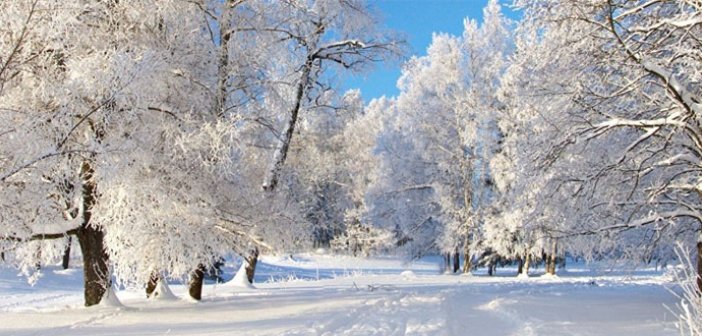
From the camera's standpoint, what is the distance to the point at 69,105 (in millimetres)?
7449

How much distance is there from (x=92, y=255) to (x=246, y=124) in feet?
10.8

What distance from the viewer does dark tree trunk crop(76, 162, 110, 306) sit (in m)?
9.87

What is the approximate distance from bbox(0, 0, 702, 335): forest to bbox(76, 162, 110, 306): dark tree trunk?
30 mm

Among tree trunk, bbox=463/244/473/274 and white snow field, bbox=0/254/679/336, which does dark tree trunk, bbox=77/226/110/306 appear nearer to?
white snow field, bbox=0/254/679/336

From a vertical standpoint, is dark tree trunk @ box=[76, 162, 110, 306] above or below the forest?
below

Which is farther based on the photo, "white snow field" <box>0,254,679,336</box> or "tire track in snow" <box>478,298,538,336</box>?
"tire track in snow" <box>478,298,538,336</box>

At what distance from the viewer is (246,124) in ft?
35.7

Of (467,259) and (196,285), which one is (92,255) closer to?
(196,285)

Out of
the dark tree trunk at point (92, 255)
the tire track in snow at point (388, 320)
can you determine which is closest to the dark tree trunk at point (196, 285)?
the dark tree trunk at point (92, 255)

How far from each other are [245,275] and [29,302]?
21.4 feet

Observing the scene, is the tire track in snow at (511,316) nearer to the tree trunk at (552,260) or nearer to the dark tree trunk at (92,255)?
the dark tree trunk at (92,255)

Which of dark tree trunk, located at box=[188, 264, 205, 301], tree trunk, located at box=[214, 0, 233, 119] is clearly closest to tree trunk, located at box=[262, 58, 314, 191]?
tree trunk, located at box=[214, 0, 233, 119]

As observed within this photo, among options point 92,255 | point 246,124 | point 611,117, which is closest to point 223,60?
point 246,124

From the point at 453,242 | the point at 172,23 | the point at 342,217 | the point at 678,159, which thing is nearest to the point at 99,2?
the point at 172,23
